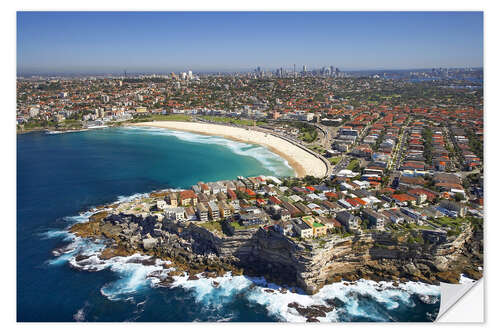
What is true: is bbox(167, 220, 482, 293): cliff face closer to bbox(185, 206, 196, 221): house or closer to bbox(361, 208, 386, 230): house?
bbox(361, 208, 386, 230): house

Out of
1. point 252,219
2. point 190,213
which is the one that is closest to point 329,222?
point 252,219

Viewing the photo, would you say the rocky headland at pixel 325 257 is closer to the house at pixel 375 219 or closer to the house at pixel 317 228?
the house at pixel 317 228

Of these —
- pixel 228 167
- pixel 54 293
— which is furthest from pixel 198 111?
pixel 54 293

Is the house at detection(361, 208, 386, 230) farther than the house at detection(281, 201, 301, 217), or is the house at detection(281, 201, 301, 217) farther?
the house at detection(281, 201, 301, 217)

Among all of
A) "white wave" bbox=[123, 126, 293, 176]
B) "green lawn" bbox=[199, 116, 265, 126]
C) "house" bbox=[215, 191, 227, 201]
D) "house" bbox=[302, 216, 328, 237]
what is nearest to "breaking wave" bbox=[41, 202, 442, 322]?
"house" bbox=[302, 216, 328, 237]
